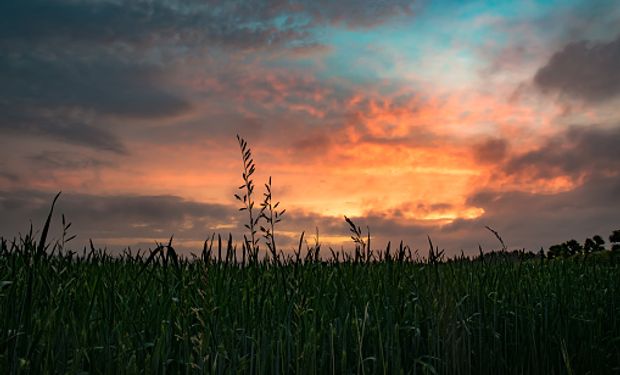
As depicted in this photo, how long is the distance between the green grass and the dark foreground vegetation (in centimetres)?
1

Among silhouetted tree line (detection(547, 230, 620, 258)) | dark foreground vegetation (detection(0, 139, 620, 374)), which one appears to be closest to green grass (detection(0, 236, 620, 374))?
dark foreground vegetation (detection(0, 139, 620, 374))

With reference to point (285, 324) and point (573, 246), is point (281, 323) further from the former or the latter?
point (573, 246)

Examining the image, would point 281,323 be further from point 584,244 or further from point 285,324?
point 584,244

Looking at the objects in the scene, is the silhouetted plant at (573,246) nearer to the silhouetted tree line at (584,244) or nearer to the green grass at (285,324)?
the silhouetted tree line at (584,244)

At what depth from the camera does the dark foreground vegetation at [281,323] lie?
338 cm

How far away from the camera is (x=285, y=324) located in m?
3.74

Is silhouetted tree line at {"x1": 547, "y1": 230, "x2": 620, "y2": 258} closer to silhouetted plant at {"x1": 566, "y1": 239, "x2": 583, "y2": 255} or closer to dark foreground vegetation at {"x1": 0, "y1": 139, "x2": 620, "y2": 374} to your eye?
silhouetted plant at {"x1": 566, "y1": 239, "x2": 583, "y2": 255}

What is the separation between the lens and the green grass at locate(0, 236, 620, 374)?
3.38m

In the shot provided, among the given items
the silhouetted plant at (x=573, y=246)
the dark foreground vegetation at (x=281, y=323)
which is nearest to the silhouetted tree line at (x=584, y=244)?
→ the silhouetted plant at (x=573, y=246)

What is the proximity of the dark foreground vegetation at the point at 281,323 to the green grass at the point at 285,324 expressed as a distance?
0.01 meters

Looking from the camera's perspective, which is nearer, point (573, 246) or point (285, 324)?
point (285, 324)

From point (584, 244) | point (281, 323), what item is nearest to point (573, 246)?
point (584, 244)

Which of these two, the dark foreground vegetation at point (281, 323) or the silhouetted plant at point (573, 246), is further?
the silhouetted plant at point (573, 246)

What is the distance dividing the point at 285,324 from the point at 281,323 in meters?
0.42
